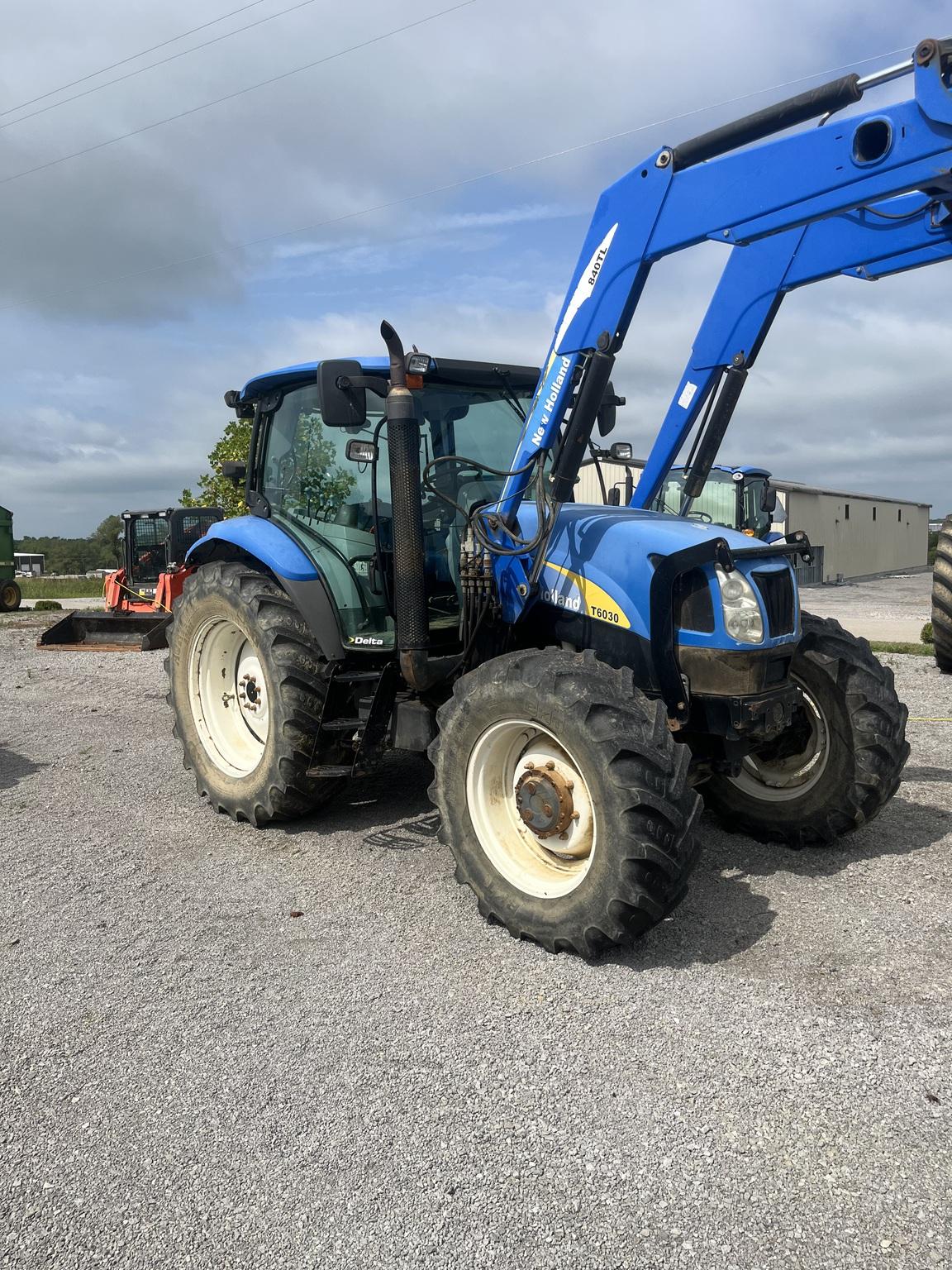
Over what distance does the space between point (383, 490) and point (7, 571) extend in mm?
22362

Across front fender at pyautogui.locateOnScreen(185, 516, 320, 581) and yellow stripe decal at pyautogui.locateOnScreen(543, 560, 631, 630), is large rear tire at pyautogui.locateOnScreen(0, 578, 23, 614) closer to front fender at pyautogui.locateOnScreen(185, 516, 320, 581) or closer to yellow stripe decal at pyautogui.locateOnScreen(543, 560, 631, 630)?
front fender at pyautogui.locateOnScreen(185, 516, 320, 581)

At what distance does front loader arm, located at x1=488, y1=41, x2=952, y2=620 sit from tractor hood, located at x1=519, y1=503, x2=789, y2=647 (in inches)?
4.9

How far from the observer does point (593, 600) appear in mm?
4242

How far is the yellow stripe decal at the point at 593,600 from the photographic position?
4.16 m

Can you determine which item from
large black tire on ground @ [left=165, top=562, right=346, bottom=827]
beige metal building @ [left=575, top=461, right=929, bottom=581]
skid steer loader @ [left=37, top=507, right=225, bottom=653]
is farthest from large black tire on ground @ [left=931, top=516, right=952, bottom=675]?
beige metal building @ [left=575, top=461, right=929, bottom=581]

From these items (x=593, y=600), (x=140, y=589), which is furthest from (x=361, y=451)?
(x=140, y=589)

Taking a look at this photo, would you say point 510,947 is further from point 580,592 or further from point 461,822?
point 580,592

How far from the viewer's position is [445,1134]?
2.71m

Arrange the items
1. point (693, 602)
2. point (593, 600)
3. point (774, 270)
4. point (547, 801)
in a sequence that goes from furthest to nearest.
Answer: point (774, 270)
point (593, 600)
point (693, 602)
point (547, 801)

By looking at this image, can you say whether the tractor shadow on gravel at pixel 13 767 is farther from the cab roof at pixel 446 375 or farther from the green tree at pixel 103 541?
the green tree at pixel 103 541

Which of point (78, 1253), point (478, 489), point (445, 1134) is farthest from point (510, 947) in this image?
point (478, 489)

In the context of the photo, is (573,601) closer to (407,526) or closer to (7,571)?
(407,526)

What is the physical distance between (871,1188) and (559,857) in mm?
1752

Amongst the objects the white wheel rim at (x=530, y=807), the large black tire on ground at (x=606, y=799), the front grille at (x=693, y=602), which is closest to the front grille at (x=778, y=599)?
the front grille at (x=693, y=602)
